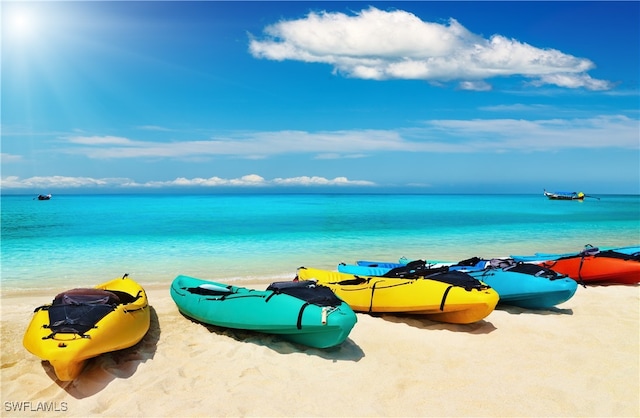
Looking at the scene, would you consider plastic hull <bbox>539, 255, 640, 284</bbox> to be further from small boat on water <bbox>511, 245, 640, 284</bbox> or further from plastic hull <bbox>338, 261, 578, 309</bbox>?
plastic hull <bbox>338, 261, 578, 309</bbox>

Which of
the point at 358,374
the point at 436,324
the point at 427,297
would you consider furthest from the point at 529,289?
the point at 358,374

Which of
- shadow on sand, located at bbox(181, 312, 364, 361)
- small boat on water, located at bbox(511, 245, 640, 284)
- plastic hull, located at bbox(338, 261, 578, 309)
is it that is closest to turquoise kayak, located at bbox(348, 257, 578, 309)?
plastic hull, located at bbox(338, 261, 578, 309)

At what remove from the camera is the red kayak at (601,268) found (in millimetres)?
11352

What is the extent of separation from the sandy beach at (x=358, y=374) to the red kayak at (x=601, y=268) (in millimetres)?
3682

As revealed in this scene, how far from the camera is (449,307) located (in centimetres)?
745

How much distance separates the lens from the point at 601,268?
449 inches

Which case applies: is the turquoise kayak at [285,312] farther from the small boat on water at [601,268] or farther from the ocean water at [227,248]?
the small boat on water at [601,268]

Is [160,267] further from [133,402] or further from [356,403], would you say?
[356,403]

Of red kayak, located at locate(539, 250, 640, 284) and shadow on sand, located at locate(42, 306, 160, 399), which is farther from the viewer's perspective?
red kayak, located at locate(539, 250, 640, 284)

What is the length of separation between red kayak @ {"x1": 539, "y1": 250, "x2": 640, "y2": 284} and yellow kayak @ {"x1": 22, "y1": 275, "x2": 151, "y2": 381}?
406 inches

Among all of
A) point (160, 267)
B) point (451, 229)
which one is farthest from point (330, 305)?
point (451, 229)

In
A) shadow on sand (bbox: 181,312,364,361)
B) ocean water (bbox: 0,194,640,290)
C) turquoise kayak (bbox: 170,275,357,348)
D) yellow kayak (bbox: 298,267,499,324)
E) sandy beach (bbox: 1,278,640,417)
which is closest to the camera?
sandy beach (bbox: 1,278,640,417)

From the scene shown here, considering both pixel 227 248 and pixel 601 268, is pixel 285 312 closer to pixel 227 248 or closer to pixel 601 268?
pixel 601 268

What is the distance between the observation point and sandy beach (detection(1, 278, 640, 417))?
4918mm
